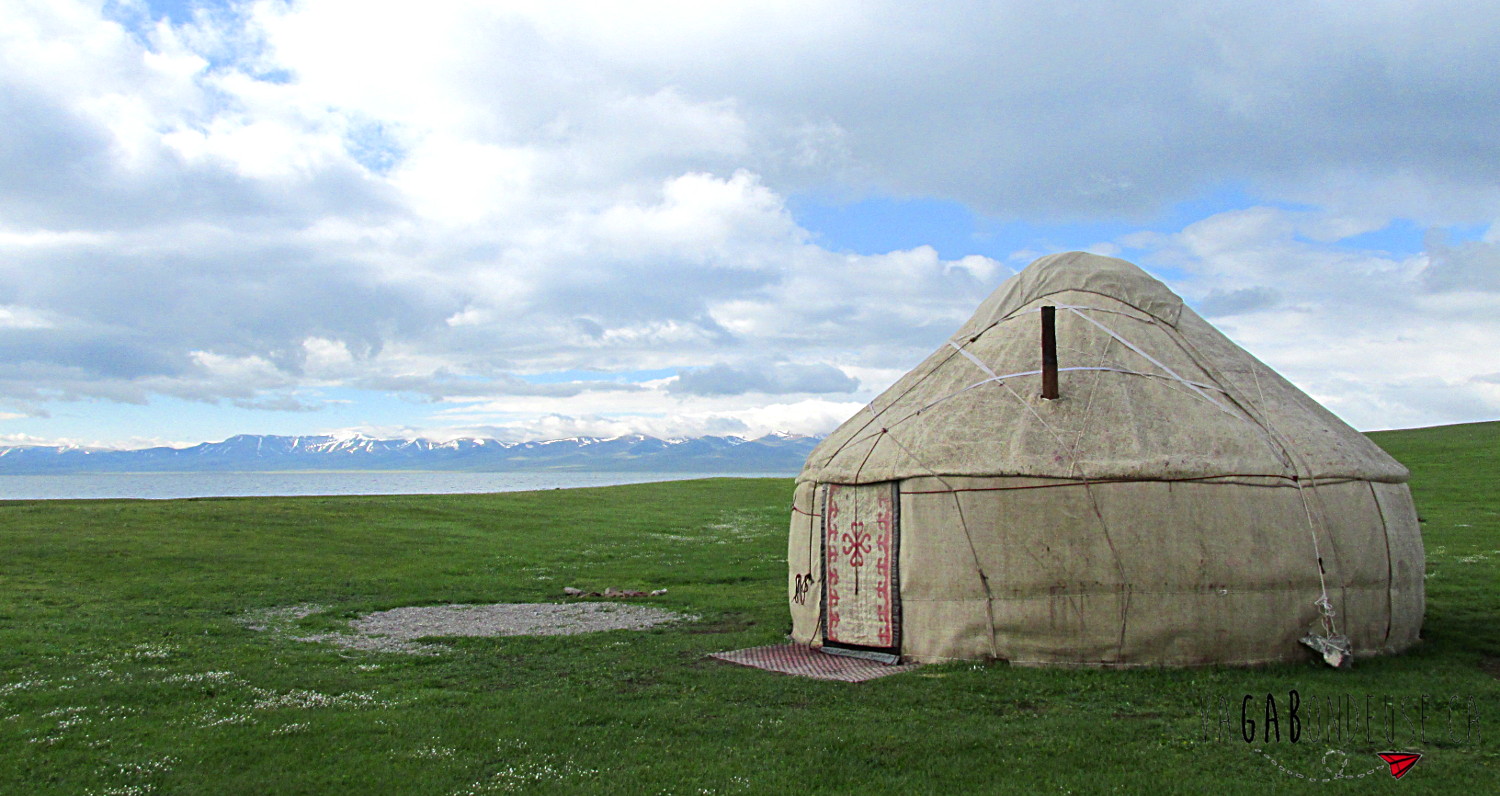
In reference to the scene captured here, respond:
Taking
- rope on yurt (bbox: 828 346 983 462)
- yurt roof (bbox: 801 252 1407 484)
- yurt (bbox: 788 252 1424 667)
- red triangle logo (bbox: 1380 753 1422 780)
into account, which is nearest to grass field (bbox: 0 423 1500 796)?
red triangle logo (bbox: 1380 753 1422 780)

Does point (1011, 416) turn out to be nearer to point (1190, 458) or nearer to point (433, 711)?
point (1190, 458)

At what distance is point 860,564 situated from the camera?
37.6ft

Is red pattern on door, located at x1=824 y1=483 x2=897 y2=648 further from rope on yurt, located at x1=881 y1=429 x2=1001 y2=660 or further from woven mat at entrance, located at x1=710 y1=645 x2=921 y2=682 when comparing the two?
rope on yurt, located at x1=881 y1=429 x2=1001 y2=660

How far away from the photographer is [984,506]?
1038 centimetres

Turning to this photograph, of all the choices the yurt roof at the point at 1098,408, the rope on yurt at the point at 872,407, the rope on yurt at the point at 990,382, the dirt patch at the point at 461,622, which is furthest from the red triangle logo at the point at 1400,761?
the dirt patch at the point at 461,622

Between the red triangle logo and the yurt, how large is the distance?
2925 millimetres

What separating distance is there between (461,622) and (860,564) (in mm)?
7130

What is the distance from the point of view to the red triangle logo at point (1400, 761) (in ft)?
21.3

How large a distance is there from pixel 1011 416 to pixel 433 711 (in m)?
7.12

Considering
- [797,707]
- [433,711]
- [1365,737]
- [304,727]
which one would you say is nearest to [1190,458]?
[1365,737]

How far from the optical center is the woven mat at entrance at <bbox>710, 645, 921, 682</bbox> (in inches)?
402

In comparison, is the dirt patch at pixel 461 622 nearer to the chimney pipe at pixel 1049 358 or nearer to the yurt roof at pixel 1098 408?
the yurt roof at pixel 1098 408

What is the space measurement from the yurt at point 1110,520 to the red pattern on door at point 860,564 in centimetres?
3

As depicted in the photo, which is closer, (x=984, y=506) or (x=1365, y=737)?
(x=1365, y=737)
